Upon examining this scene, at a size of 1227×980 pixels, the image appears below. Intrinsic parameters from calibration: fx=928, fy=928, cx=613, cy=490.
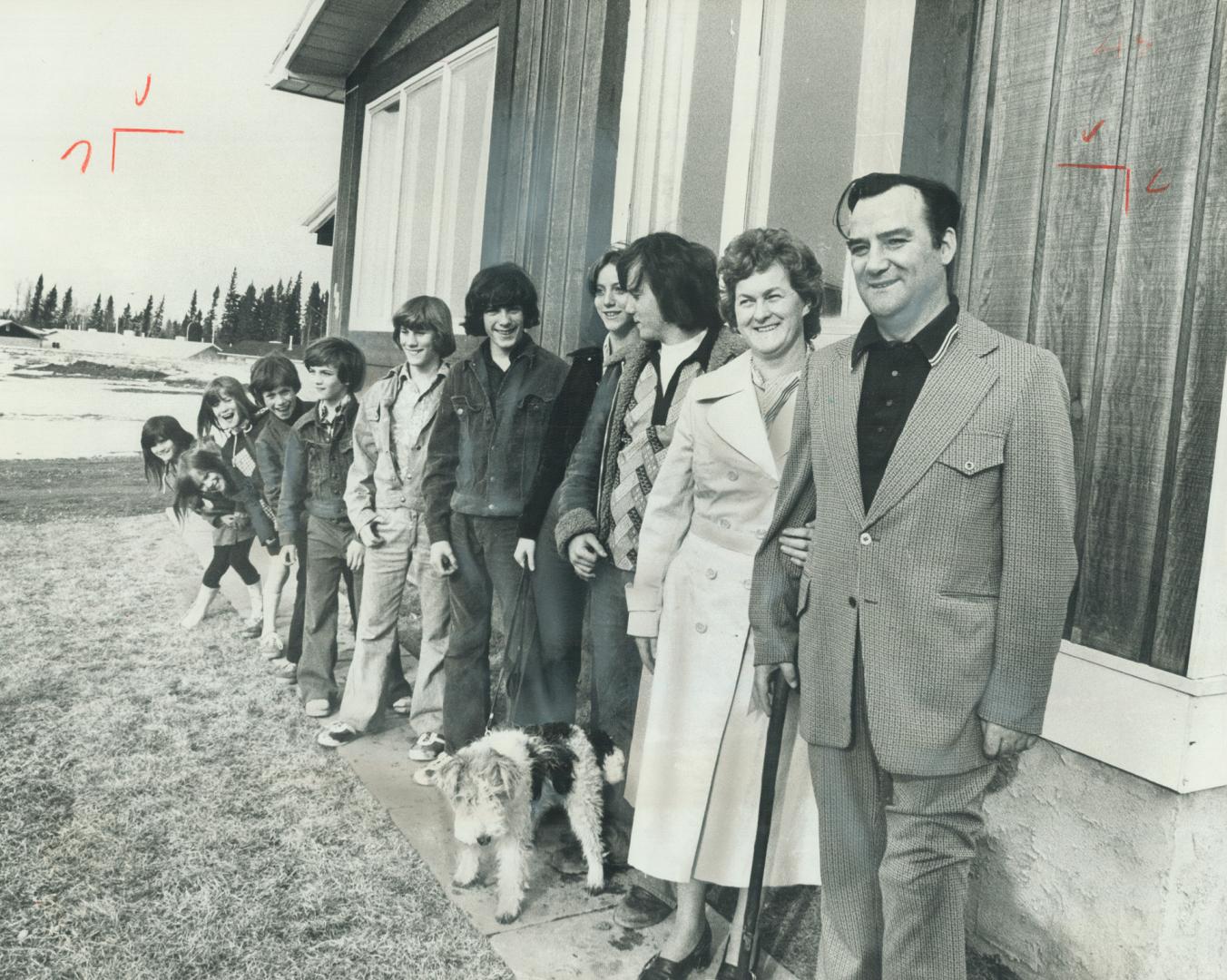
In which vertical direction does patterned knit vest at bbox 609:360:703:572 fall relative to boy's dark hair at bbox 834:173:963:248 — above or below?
below

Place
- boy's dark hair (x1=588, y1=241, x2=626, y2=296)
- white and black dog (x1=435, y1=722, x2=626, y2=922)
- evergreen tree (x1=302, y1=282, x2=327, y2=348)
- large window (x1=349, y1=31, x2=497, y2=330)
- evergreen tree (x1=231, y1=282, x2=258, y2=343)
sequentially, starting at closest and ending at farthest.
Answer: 1. white and black dog (x1=435, y1=722, x2=626, y2=922)
2. boy's dark hair (x1=588, y1=241, x2=626, y2=296)
3. evergreen tree (x1=231, y1=282, x2=258, y2=343)
4. evergreen tree (x1=302, y1=282, x2=327, y2=348)
5. large window (x1=349, y1=31, x2=497, y2=330)

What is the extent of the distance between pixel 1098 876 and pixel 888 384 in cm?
125

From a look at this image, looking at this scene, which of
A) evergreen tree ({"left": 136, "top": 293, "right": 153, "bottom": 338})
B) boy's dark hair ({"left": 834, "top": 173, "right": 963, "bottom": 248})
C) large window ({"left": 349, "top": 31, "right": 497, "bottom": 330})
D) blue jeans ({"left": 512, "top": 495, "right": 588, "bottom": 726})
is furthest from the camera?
large window ({"left": 349, "top": 31, "right": 497, "bottom": 330})

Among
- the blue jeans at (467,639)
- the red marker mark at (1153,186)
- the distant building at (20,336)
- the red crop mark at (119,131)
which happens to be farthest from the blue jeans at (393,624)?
the red marker mark at (1153,186)

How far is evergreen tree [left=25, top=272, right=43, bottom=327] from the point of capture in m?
3.05

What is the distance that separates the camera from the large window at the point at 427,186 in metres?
4.15

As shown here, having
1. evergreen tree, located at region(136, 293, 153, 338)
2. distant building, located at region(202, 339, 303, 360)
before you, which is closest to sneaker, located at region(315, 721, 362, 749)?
distant building, located at region(202, 339, 303, 360)

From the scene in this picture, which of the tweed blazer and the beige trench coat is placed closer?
the tweed blazer

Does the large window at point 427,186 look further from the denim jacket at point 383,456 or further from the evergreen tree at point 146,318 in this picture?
the evergreen tree at point 146,318

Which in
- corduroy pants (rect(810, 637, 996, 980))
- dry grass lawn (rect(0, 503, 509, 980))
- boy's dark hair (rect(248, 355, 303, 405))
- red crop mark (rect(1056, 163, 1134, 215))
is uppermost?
red crop mark (rect(1056, 163, 1134, 215))

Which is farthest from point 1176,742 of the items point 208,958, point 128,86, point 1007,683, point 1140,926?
point 128,86

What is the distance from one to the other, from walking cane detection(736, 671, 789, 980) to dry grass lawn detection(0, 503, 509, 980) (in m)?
0.59

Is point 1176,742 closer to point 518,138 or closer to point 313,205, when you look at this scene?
point 313,205

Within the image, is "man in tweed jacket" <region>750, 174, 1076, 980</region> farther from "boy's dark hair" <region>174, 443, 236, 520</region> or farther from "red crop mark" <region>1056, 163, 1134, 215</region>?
"boy's dark hair" <region>174, 443, 236, 520</region>
